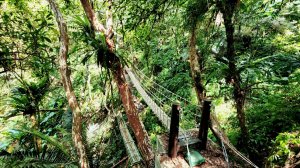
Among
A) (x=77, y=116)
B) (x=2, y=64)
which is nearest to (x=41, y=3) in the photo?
(x=2, y=64)

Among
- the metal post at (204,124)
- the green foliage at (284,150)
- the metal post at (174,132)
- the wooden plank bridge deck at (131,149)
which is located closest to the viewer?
the metal post at (174,132)

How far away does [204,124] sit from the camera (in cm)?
190

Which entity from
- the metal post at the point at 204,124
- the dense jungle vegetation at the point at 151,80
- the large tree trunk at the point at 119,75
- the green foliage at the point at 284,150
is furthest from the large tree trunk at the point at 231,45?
the large tree trunk at the point at 119,75

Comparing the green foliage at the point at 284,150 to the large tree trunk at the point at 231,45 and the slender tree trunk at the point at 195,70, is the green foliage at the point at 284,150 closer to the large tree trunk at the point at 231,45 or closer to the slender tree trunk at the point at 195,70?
the large tree trunk at the point at 231,45

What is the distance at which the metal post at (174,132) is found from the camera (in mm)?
1634

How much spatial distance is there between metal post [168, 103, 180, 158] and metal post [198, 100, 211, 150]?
0.25 meters

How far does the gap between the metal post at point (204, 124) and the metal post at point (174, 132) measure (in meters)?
0.25

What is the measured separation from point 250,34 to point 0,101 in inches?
154

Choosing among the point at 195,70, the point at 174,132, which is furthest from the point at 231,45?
the point at 174,132

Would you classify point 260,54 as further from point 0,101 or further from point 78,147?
point 0,101

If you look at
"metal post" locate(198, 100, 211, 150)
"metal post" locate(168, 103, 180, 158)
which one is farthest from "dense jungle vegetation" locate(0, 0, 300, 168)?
"metal post" locate(168, 103, 180, 158)

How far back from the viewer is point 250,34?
366 centimetres

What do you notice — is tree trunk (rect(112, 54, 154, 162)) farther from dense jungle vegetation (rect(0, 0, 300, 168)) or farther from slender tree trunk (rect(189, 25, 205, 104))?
slender tree trunk (rect(189, 25, 205, 104))

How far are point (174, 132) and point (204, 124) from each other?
0.29 metres
